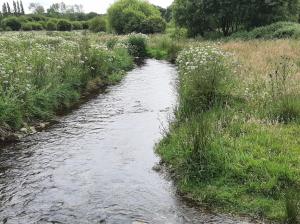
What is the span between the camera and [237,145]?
9414 mm

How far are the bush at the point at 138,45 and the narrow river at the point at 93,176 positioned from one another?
22.0m

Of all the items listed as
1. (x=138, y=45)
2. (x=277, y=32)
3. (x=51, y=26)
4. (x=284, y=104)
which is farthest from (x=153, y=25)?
(x=284, y=104)

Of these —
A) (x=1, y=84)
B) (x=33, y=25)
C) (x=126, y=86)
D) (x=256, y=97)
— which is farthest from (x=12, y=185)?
(x=33, y=25)

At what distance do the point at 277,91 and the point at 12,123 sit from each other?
791 centimetres

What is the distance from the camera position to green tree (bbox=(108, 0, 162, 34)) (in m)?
61.4

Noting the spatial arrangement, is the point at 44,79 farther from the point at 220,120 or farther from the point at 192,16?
the point at 192,16

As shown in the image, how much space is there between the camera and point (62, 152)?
1126 cm

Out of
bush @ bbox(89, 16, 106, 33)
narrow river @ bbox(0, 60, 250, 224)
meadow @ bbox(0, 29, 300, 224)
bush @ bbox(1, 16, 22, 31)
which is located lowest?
narrow river @ bbox(0, 60, 250, 224)

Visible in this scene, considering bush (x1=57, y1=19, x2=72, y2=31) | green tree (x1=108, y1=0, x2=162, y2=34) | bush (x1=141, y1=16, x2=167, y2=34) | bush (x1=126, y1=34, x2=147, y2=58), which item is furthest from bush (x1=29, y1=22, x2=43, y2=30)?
bush (x1=126, y1=34, x2=147, y2=58)

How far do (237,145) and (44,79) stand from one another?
9138 millimetres

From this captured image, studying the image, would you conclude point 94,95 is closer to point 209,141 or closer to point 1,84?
point 1,84

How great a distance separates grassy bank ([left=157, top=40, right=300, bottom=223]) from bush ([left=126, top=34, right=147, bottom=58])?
950 inches

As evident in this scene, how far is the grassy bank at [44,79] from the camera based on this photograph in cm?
1328

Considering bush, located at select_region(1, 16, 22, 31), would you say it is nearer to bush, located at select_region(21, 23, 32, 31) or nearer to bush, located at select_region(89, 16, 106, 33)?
bush, located at select_region(21, 23, 32, 31)
